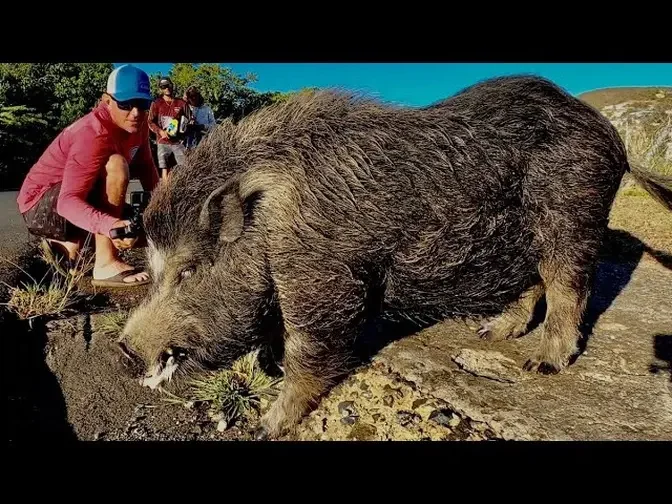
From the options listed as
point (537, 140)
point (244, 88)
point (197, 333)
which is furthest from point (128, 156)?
point (244, 88)

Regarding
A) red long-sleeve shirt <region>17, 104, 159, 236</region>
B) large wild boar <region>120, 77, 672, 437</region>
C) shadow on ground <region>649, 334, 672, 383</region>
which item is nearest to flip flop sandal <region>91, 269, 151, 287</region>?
red long-sleeve shirt <region>17, 104, 159, 236</region>

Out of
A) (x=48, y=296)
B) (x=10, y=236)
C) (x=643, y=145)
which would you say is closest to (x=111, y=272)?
(x=48, y=296)

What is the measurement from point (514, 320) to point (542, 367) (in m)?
0.63

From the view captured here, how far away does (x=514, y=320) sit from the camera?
14.1 feet

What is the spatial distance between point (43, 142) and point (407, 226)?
529cm

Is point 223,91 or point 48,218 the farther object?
point 223,91

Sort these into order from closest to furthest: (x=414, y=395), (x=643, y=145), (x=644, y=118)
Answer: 1. (x=414, y=395)
2. (x=643, y=145)
3. (x=644, y=118)

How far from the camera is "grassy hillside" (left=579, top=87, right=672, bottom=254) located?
25.0 ft

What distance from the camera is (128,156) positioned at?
4754mm

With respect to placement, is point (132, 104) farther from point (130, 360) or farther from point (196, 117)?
point (196, 117)

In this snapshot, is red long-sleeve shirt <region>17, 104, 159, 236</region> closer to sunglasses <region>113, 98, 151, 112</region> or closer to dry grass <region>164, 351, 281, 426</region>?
sunglasses <region>113, 98, 151, 112</region>

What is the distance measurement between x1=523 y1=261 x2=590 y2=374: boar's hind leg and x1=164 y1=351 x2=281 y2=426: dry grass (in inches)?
68.4

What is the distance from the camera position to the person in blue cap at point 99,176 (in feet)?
13.5

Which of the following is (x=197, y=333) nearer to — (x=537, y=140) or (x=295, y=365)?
(x=295, y=365)
